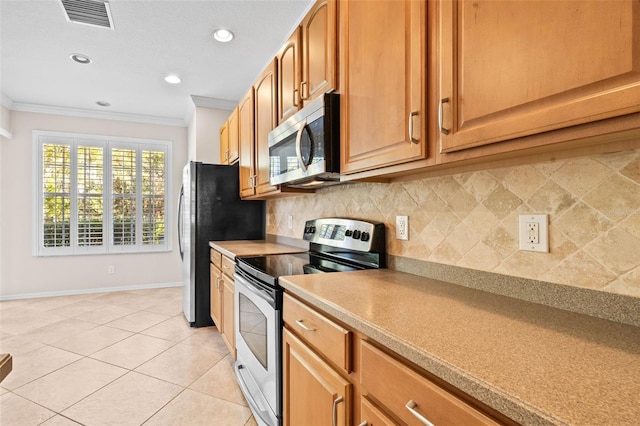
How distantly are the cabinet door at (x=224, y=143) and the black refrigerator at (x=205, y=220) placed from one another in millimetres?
354

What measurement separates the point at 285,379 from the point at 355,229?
2.69 feet

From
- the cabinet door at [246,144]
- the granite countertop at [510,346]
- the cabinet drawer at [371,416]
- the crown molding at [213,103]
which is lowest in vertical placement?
the cabinet drawer at [371,416]

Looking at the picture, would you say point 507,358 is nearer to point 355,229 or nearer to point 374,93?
point 374,93

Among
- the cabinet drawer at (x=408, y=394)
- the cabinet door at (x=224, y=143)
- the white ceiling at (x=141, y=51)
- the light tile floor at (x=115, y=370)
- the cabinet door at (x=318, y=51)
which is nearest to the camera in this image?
the cabinet drawer at (x=408, y=394)

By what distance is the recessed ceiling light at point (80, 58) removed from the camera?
3.11 metres

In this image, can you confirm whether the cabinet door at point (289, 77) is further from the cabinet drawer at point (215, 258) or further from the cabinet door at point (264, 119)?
the cabinet drawer at point (215, 258)

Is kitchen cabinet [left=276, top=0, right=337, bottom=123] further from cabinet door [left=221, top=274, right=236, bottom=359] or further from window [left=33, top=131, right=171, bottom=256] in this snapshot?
window [left=33, top=131, right=171, bottom=256]

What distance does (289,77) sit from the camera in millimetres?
2061

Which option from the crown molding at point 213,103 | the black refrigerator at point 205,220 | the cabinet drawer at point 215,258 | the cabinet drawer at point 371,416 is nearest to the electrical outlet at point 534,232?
the cabinet drawer at point 371,416

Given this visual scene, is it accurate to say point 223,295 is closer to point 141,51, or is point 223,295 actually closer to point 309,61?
point 309,61

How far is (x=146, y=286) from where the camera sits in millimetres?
5090

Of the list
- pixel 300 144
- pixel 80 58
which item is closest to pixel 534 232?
pixel 300 144

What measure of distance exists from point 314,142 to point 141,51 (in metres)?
2.33

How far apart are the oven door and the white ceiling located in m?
1.91
